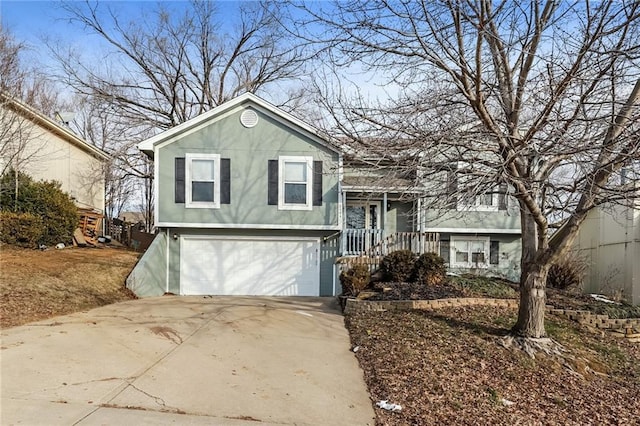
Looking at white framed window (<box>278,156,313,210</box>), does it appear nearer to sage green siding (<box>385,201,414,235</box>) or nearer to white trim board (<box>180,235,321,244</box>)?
white trim board (<box>180,235,321,244</box>)

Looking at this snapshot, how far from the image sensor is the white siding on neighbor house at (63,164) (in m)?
14.9

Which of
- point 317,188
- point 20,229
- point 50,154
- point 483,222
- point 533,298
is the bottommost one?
point 533,298

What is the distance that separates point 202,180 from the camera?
13758 mm

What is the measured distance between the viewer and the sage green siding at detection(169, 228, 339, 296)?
13.9m

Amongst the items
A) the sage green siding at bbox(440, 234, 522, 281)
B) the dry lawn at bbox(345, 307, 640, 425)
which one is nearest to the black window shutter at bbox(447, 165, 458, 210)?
the dry lawn at bbox(345, 307, 640, 425)

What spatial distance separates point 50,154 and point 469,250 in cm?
1599

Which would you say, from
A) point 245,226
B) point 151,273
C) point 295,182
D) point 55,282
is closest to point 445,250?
point 295,182

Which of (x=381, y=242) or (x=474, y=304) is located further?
(x=381, y=242)

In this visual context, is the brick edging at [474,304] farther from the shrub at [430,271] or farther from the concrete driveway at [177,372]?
the shrub at [430,271]

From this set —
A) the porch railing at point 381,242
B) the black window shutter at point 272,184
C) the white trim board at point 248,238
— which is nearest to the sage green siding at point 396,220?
the porch railing at point 381,242

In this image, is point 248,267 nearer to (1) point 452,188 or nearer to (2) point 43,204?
(2) point 43,204

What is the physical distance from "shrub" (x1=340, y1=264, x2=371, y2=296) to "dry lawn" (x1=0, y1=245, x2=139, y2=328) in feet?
18.2

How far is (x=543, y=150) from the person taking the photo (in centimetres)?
586

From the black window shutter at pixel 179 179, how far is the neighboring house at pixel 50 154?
4347 millimetres
